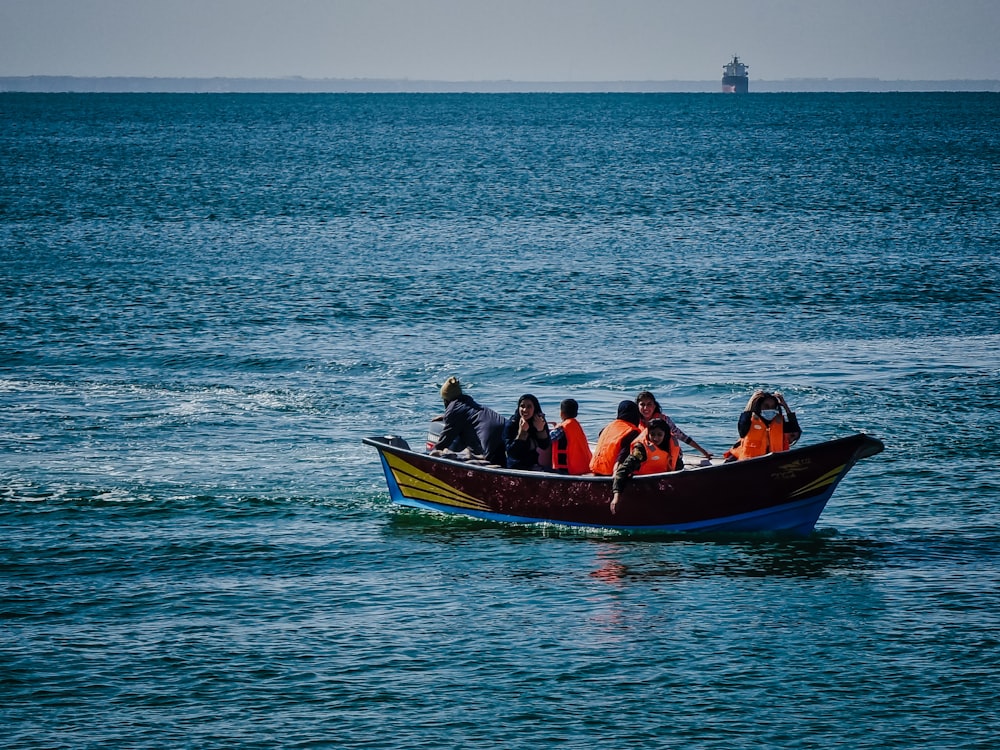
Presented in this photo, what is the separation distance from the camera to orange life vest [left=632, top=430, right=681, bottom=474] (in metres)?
17.5

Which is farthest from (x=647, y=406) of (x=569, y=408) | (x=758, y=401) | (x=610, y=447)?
(x=758, y=401)

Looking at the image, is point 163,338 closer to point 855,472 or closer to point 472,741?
point 855,472

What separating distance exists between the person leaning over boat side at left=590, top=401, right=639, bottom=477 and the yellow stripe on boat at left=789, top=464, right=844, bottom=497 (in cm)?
217

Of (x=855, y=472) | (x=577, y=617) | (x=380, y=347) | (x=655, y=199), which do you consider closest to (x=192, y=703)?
(x=577, y=617)

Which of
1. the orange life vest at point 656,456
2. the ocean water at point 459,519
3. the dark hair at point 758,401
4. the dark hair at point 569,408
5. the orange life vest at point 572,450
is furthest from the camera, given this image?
the orange life vest at point 572,450

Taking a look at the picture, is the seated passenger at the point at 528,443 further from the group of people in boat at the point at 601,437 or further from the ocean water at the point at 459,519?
the ocean water at the point at 459,519

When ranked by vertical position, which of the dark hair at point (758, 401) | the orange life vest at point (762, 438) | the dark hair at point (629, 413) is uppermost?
the dark hair at point (758, 401)

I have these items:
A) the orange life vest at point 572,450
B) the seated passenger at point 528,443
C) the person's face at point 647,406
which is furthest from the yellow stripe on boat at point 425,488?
the person's face at point 647,406

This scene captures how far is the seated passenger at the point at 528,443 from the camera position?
59.6 feet

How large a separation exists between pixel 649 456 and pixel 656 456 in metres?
0.09

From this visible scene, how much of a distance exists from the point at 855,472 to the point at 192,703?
11.6 m

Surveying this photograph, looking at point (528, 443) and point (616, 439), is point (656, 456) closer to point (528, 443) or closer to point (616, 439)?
point (616, 439)

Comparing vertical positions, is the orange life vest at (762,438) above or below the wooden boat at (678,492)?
above

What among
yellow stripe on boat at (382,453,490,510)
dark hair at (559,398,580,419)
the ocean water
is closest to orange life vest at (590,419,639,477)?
dark hair at (559,398,580,419)
